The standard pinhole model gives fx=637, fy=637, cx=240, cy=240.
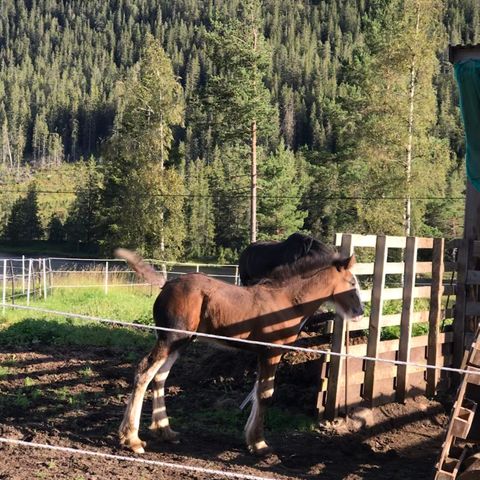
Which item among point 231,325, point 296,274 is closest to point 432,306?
→ point 296,274

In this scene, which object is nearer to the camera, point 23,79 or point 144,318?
point 144,318

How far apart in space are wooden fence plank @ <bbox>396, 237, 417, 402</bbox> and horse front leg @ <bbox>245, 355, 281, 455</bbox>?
2179 mm

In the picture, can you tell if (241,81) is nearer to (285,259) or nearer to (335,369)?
(285,259)

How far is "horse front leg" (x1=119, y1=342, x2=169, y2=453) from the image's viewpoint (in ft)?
19.0

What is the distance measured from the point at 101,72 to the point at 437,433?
199036mm

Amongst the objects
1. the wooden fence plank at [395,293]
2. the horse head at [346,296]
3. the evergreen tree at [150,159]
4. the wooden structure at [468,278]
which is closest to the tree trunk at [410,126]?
the evergreen tree at [150,159]

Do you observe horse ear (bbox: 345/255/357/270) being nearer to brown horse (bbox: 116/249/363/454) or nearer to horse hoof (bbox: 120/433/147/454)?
brown horse (bbox: 116/249/363/454)

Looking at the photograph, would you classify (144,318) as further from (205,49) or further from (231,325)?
(205,49)

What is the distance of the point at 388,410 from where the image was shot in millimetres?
7512

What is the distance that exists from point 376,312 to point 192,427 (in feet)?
7.93

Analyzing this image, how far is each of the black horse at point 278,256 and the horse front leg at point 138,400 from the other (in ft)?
6.04

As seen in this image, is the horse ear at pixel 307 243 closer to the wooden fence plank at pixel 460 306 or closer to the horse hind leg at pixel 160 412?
the wooden fence plank at pixel 460 306

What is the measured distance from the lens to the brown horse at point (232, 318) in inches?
Answer: 235

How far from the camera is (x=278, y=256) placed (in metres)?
8.96
